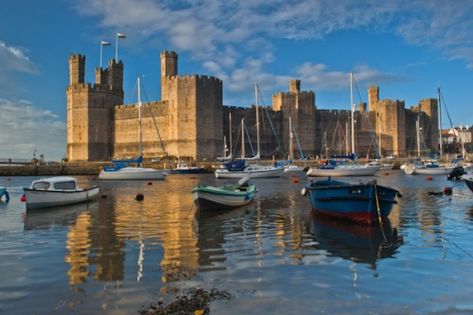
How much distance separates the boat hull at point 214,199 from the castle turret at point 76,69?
1829 inches

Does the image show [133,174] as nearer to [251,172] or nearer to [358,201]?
[251,172]

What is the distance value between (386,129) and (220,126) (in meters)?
24.4

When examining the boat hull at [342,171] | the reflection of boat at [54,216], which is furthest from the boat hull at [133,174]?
the reflection of boat at [54,216]

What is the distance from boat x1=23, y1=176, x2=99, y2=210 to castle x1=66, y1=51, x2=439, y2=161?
32.7 metres

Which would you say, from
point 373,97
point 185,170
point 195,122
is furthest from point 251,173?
point 373,97

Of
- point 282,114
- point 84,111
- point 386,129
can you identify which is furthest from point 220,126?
point 386,129

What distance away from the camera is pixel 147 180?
116ft

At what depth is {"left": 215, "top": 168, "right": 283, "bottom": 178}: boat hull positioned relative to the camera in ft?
117

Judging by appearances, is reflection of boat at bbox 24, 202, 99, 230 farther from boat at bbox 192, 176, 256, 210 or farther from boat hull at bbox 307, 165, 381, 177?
boat hull at bbox 307, 165, 381, 177

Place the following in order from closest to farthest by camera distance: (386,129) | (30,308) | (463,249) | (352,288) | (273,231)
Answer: (30,308) < (352,288) < (463,249) < (273,231) < (386,129)

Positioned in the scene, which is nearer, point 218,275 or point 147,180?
point 218,275

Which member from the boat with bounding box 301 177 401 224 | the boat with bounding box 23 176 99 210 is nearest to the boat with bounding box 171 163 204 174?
the boat with bounding box 23 176 99 210

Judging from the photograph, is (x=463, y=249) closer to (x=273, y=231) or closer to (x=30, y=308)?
(x=273, y=231)

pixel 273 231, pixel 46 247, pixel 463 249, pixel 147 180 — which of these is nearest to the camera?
pixel 463 249
